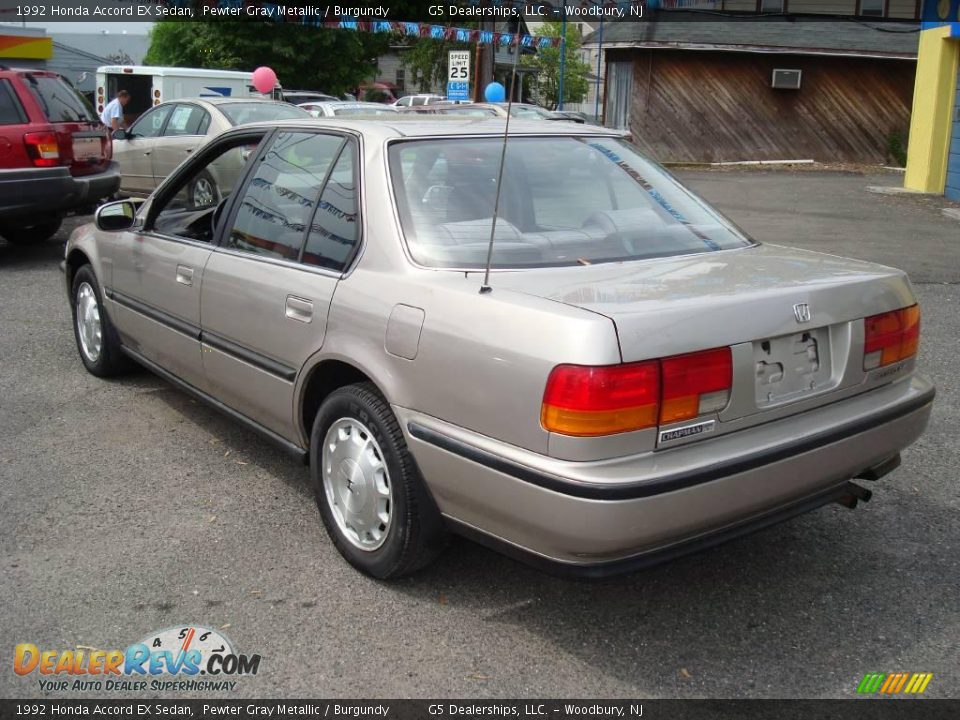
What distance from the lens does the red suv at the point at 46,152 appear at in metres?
9.62

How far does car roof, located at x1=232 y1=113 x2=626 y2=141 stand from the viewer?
387 cm

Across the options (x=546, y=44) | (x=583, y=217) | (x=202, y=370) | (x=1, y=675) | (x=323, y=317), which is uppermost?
(x=546, y=44)

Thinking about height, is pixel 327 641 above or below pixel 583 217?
below

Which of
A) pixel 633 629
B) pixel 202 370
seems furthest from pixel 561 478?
pixel 202 370

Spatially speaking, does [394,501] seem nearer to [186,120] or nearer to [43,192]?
[43,192]

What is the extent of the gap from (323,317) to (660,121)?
24.5 m

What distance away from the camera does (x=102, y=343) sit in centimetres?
579

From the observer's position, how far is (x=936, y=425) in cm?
523

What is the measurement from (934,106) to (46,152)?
14408 mm

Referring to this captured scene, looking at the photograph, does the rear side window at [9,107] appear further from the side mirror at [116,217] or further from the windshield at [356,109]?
the windshield at [356,109]

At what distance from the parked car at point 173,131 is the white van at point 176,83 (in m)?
4.36

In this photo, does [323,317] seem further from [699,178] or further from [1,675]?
[699,178]

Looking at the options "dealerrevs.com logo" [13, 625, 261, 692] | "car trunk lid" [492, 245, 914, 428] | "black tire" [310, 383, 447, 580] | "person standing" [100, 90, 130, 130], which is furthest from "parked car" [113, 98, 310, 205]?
"dealerrevs.com logo" [13, 625, 261, 692]

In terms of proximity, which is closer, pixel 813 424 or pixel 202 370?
pixel 813 424
